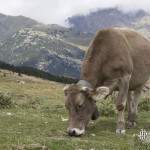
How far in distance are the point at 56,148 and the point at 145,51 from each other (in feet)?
30.1

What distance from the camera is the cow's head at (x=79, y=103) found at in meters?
17.8

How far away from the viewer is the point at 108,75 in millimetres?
19625

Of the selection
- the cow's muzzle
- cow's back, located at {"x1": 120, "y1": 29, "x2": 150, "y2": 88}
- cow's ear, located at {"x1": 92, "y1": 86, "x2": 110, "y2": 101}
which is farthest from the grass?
cow's back, located at {"x1": 120, "y1": 29, "x2": 150, "y2": 88}

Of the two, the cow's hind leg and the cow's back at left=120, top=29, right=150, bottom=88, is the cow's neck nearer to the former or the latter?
the cow's back at left=120, top=29, right=150, bottom=88

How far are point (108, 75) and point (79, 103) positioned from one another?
2206 millimetres

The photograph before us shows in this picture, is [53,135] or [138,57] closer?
[53,135]

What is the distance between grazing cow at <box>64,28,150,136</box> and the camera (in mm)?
17984

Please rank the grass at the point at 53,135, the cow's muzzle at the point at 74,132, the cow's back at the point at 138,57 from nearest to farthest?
the grass at the point at 53,135 < the cow's muzzle at the point at 74,132 < the cow's back at the point at 138,57

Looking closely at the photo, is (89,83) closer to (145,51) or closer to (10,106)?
(145,51)

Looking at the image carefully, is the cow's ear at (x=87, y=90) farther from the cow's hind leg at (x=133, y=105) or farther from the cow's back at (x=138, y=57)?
the cow's hind leg at (x=133, y=105)

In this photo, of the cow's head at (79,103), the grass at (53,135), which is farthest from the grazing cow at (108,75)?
the grass at (53,135)

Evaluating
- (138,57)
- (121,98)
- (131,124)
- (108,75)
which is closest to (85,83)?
(108,75)

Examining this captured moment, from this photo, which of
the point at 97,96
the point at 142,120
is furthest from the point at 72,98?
the point at 142,120

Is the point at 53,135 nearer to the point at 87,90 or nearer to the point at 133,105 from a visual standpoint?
the point at 87,90
